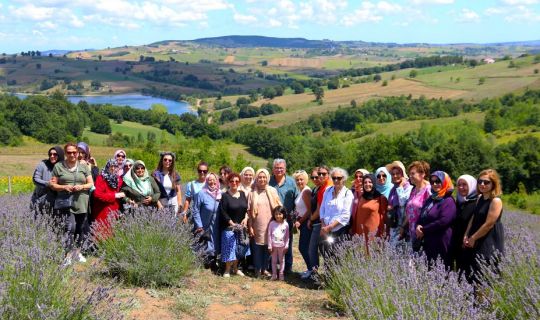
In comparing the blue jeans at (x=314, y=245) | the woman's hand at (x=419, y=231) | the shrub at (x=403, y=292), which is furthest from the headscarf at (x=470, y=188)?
the blue jeans at (x=314, y=245)

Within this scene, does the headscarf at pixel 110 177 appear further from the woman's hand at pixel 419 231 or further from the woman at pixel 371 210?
the woman's hand at pixel 419 231

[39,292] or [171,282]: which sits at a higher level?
[39,292]

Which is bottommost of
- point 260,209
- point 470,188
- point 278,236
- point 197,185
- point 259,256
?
point 259,256

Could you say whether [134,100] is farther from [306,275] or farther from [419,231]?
[419,231]

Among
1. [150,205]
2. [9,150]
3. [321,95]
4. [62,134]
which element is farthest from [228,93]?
[150,205]

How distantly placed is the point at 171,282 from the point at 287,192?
195cm

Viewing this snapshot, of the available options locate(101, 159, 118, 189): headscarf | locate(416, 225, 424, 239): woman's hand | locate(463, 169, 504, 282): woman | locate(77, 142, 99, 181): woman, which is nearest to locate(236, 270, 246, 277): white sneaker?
locate(101, 159, 118, 189): headscarf

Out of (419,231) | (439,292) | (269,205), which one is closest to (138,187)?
(269,205)

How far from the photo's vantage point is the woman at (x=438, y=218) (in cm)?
510

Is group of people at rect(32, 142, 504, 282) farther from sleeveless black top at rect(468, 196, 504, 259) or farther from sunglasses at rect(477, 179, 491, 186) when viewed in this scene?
sunglasses at rect(477, 179, 491, 186)

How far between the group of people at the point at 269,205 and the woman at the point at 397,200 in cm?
1

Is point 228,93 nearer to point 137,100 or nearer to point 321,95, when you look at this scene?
point 137,100

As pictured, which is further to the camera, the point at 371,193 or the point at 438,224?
the point at 371,193

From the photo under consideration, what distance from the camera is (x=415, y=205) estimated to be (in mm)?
5496
